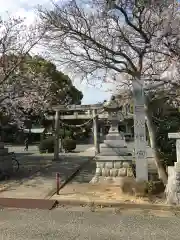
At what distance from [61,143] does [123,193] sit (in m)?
20.1

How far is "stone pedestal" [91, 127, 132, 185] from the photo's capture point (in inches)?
510

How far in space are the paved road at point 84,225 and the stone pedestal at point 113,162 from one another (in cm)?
430

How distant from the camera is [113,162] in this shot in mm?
13172

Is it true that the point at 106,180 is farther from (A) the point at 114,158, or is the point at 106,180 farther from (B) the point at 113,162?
(A) the point at 114,158

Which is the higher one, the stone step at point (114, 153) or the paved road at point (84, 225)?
the stone step at point (114, 153)

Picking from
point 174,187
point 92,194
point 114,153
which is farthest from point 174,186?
point 114,153

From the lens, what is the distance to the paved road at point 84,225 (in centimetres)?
643

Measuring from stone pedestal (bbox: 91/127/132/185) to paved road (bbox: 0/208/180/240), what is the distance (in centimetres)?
430

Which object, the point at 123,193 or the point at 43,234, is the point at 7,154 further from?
the point at 43,234

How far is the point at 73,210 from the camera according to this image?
29.0ft

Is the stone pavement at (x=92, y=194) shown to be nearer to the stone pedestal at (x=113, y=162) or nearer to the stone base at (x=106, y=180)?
the stone base at (x=106, y=180)

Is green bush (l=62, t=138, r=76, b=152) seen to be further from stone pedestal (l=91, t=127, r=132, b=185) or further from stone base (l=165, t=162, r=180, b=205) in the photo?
stone base (l=165, t=162, r=180, b=205)

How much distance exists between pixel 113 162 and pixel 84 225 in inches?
238

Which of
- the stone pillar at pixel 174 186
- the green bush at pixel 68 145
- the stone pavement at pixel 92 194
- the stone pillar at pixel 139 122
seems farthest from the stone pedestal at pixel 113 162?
the green bush at pixel 68 145
